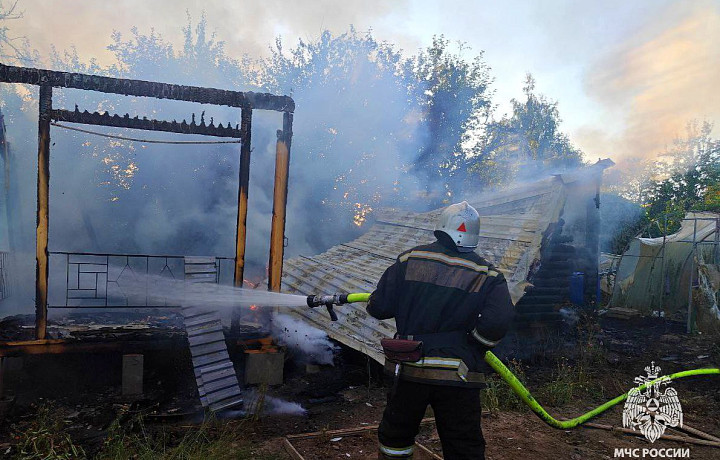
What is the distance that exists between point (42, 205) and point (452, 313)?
18.0 ft

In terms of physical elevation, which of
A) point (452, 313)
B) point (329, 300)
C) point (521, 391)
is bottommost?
point (521, 391)

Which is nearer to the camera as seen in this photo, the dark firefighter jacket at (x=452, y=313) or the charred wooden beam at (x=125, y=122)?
the dark firefighter jacket at (x=452, y=313)

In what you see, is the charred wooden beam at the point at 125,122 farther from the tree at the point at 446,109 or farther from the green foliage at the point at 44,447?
the tree at the point at 446,109

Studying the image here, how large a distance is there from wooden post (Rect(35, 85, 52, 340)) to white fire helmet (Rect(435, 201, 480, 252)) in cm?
518

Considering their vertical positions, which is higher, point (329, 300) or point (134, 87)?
point (134, 87)

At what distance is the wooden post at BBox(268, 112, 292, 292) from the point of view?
6605 mm

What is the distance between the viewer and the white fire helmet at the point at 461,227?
133 inches

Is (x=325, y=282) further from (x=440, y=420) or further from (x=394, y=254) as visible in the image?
(x=440, y=420)

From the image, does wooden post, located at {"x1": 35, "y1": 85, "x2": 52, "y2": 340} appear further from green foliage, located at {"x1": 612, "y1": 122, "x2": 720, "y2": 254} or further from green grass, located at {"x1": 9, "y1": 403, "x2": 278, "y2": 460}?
green foliage, located at {"x1": 612, "y1": 122, "x2": 720, "y2": 254}

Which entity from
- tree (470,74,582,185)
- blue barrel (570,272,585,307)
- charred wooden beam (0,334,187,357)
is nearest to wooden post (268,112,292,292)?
charred wooden beam (0,334,187,357)

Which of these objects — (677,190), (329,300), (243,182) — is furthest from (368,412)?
(677,190)

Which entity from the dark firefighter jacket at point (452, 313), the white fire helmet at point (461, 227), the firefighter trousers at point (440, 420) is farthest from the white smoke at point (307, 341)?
the white fire helmet at point (461, 227)

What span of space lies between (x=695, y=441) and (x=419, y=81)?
17624 millimetres

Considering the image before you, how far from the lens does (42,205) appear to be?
19.1ft
